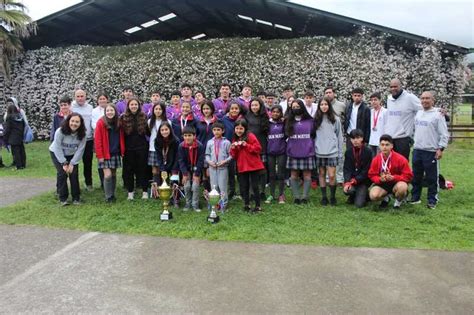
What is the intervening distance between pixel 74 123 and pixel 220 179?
2411 millimetres

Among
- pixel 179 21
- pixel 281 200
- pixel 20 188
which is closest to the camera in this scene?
pixel 281 200

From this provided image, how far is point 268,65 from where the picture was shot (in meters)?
13.2

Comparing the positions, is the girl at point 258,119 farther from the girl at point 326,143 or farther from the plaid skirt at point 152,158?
the plaid skirt at point 152,158

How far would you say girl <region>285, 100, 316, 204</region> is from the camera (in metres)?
6.55

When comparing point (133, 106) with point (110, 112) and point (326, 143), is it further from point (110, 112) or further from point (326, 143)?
point (326, 143)

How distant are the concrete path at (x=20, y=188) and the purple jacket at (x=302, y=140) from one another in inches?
180

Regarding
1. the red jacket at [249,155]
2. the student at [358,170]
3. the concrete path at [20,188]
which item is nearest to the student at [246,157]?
the red jacket at [249,155]

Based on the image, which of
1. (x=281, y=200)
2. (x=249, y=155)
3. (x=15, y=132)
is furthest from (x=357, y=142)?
(x=15, y=132)

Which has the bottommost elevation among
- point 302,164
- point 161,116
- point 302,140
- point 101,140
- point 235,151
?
point 302,164

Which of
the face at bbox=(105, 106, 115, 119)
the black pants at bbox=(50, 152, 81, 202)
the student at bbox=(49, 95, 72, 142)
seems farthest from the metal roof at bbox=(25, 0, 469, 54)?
the black pants at bbox=(50, 152, 81, 202)

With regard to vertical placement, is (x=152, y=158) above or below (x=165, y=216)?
above

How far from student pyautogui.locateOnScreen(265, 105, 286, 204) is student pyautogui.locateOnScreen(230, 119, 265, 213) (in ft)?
1.61

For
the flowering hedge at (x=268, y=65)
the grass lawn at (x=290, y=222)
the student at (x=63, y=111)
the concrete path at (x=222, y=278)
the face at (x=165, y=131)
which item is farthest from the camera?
the flowering hedge at (x=268, y=65)

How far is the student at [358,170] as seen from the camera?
6.52 metres
